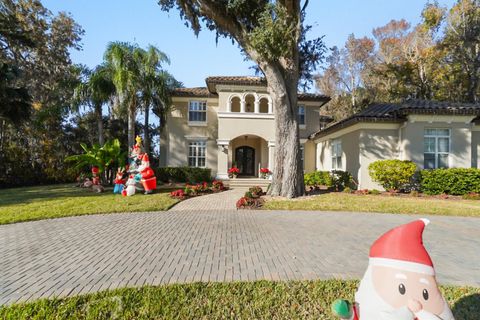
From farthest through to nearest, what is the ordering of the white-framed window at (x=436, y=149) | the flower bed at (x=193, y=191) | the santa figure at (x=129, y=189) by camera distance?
the white-framed window at (x=436, y=149) → the santa figure at (x=129, y=189) → the flower bed at (x=193, y=191)

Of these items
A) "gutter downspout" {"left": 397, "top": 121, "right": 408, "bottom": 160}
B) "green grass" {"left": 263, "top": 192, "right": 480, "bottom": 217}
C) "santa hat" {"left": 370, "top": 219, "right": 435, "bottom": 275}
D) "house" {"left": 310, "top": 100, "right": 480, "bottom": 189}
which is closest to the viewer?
"santa hat" {"left": 370, "top": 219, "right": 435, "bottom": 275}

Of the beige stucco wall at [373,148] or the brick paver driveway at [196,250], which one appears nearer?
the brick paver driveway at [196,250]

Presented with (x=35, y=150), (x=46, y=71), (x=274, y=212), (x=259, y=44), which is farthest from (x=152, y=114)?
(x=274, y=212)

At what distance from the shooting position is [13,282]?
4.01 m

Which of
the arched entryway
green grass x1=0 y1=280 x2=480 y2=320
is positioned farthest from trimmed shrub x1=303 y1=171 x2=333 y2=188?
green grass x1=0 y1=280 x2=480 y2=320

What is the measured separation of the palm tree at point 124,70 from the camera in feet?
52.6

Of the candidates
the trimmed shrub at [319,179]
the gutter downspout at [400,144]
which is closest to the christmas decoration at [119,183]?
the trimmed shrub at [319,179]

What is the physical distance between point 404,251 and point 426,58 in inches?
1140

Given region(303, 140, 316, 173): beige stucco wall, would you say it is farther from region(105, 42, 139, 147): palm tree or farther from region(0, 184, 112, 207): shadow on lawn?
region(0, 184, 112, 207): shadow on lawn

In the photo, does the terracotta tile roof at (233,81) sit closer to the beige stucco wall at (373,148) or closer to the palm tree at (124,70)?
the palm tree at (124,70)

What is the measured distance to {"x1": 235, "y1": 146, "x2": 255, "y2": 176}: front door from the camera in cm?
2348

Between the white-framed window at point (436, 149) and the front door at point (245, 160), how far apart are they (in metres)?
12.0

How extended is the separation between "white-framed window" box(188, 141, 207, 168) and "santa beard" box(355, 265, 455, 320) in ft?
64.7

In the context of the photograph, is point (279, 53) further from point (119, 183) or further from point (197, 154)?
point (197, 154)
